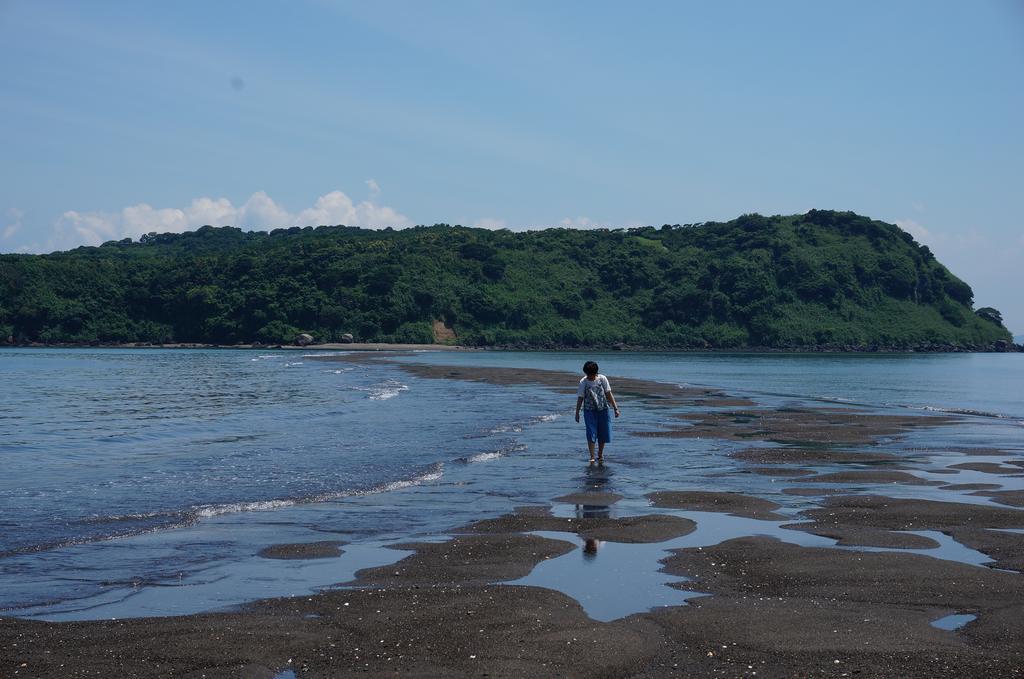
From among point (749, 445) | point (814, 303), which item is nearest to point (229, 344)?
point (814, 303)

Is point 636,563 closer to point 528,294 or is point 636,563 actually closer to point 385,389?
point 385,389

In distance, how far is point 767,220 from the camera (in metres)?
185

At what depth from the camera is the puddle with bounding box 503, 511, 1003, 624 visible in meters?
8.27

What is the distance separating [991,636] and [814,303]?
534 feet

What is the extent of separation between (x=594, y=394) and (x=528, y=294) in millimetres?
145925

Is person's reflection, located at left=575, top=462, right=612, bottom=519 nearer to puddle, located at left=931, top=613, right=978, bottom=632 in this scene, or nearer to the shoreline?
puddle, located at left=931, top=613, right=978, bottom=632

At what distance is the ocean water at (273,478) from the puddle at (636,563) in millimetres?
1683

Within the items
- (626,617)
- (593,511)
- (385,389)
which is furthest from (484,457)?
(385,389)

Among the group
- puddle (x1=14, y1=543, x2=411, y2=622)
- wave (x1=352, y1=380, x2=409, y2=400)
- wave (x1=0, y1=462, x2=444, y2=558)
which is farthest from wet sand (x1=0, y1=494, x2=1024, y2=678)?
wave (x1=352, y1=380, x2=409, y2=400)

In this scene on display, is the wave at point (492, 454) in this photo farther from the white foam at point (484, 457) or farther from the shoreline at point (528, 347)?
the shoreline at point (528, 347)

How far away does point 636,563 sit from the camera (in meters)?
9.75

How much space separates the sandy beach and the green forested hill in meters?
140

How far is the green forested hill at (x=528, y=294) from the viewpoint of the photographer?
15125 cm

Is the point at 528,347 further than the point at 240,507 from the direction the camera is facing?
Yes
